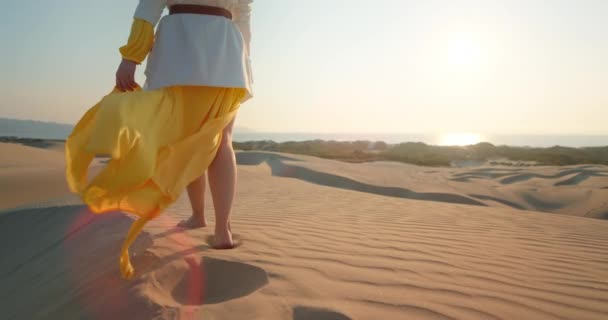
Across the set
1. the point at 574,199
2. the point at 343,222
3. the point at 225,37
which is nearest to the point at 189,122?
the point at 225,37

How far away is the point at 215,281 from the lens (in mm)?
1851

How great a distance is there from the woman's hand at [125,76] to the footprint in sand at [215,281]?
0.95 m

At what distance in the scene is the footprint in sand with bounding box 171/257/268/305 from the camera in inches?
66.2

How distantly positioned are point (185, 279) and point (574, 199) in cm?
781

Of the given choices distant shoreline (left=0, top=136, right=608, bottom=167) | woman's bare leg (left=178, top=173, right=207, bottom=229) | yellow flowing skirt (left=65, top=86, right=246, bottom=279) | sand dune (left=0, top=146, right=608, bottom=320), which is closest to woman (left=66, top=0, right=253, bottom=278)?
yellow flowing skirt (left=65, top=86, right=246, bottom=279)

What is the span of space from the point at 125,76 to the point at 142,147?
0.53m

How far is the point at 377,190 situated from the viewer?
794cm

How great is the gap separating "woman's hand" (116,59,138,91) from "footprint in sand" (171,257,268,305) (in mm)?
946

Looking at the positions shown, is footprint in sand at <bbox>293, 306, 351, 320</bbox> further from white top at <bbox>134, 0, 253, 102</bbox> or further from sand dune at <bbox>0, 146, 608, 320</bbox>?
white top at <bbox>134, 0, 253, 102</bbox>

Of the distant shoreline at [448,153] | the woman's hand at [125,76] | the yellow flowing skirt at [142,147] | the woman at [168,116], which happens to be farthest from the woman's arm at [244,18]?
the distant shoreline at [448,153]

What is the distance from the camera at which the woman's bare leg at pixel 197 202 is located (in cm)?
271

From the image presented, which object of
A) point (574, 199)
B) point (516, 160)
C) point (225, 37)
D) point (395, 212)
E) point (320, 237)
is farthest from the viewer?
point (516, 160)

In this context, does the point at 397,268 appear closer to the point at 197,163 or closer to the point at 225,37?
the point at 197,163

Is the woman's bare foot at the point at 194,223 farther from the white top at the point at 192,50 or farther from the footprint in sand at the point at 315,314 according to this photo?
the footprint in sand at the point at 315,314
